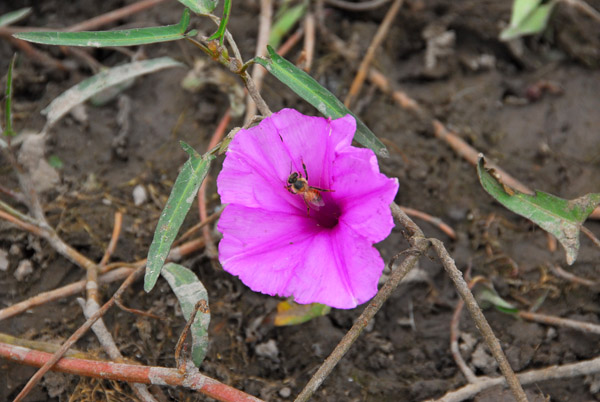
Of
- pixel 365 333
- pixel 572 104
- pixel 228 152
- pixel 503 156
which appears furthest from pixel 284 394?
pixel 572 104

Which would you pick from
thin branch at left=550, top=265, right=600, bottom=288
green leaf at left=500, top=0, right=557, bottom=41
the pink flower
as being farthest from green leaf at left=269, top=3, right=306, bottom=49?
thin branch at left=550, top=265, right=600, bottom=288

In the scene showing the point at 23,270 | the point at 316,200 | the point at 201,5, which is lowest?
the point at 23,270

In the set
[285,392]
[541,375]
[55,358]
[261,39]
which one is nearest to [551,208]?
[541,375]

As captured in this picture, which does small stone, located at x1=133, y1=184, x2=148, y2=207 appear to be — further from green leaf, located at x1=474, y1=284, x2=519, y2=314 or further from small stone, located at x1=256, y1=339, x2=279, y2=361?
green leaf, located at x1=474, y1=284, x2=519, y2=314

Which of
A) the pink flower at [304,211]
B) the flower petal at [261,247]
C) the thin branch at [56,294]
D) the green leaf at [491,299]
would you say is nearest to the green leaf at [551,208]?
the green leaf at [491,299]

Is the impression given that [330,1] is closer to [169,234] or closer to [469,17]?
[469,17]

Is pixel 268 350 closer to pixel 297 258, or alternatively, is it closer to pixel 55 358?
pixel 297 258

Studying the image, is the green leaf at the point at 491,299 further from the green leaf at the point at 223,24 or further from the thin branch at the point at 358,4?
the thin branch at the point at 358,4
